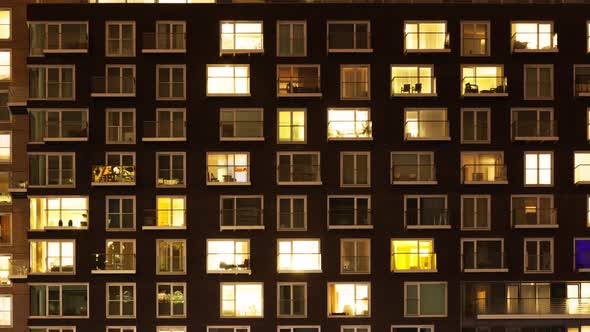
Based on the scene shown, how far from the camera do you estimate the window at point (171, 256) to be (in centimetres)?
3831

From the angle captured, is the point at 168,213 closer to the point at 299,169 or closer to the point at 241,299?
the point at 241,299

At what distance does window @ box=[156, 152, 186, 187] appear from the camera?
3850 cm

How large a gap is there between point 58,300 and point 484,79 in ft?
87.4

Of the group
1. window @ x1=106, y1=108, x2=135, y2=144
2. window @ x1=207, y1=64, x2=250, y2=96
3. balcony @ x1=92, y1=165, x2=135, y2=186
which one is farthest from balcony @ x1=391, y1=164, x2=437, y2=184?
window @ x1=106, y1=108, x2=135, y2=144

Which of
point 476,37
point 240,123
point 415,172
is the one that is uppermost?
point 476,37

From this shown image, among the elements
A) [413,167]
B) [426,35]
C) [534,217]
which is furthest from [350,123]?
[534,217]

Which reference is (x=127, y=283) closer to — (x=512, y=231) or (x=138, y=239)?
Result: (x=138, y=239)

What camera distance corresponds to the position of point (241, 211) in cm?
3841

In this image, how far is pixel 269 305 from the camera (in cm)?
3822

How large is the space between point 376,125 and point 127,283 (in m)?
16.2

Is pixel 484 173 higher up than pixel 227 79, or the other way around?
pixel 227 79

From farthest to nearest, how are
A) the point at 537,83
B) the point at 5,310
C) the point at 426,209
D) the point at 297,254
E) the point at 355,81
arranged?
the point at 5,310 < the point at 537,83 < the point at 355,81 < the point at 426,209 < the point at 297,254

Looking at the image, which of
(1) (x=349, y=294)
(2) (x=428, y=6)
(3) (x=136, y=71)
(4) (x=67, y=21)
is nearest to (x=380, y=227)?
(1) (x=349, y=294)

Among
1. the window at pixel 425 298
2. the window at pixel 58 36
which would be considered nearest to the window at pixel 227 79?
the window at pixel 58 36
